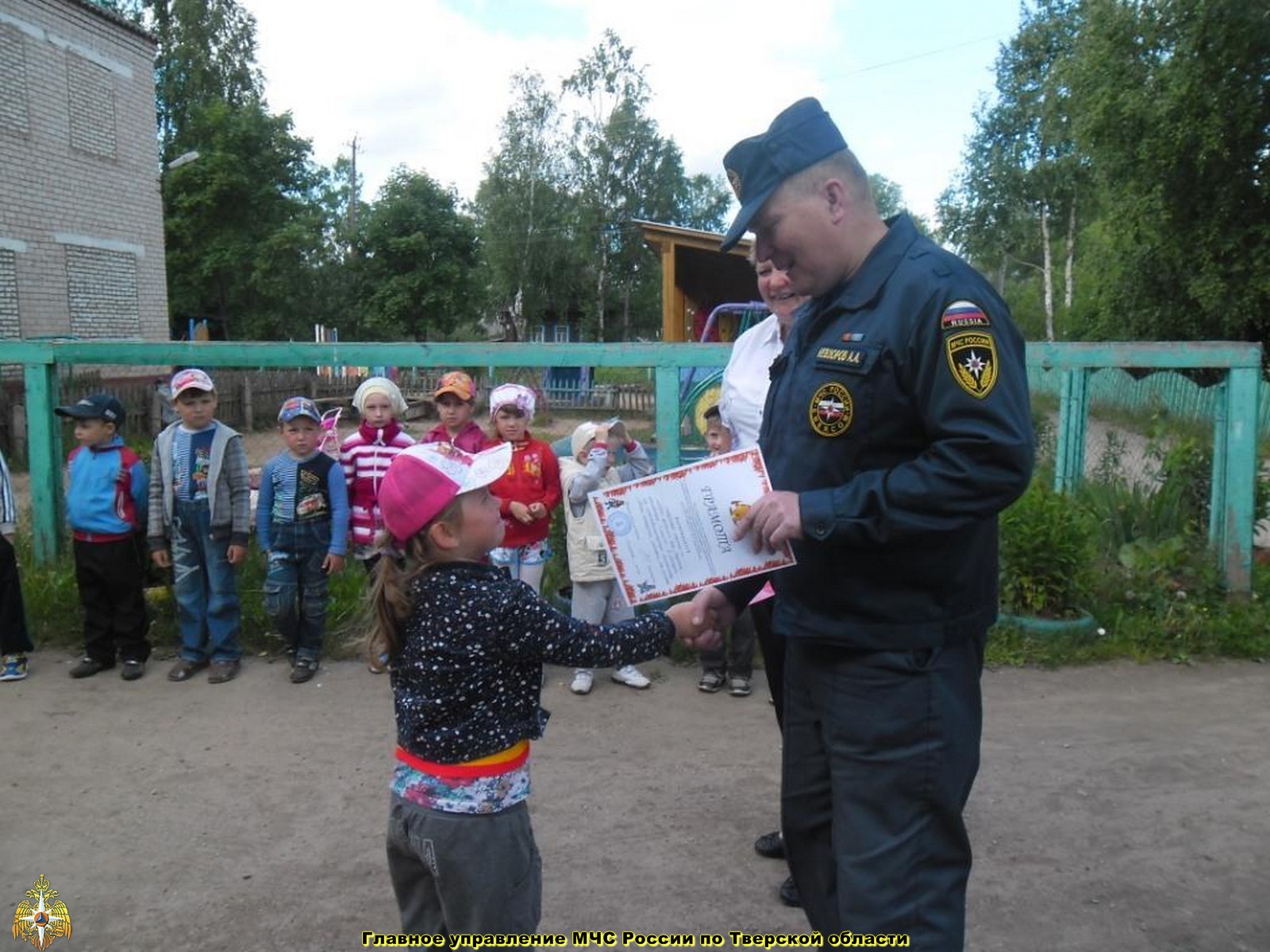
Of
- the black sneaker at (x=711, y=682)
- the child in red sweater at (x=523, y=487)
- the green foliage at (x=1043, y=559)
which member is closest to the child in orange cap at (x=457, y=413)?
the child in red sweater at (x=523, y=487)

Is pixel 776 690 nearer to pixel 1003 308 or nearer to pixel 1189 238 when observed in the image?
pixel 1003 308

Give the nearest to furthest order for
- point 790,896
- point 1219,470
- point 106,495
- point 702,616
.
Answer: point 702,616
point 790,896
point 106,495
point 1219,470

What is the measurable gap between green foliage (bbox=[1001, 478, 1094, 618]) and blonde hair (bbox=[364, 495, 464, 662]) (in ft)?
13.6

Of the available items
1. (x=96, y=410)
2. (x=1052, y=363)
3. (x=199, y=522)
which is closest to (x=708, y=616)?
(x=199, y=522)

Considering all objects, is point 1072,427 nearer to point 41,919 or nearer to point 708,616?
point 708,616

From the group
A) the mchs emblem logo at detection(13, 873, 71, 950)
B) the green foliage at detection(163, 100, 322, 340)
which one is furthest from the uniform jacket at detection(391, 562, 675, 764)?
the green foliage at detection(163, 100, 322, 340)

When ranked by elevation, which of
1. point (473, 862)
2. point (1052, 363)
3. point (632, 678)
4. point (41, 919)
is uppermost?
point (1052, 363)

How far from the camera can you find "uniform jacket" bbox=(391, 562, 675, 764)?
217 cm

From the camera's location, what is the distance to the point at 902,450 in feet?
6.27

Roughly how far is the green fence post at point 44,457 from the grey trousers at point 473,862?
519 cm

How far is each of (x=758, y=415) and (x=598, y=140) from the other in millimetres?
39661

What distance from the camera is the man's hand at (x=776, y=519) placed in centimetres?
190

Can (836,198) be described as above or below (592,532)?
above

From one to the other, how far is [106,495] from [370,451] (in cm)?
150
